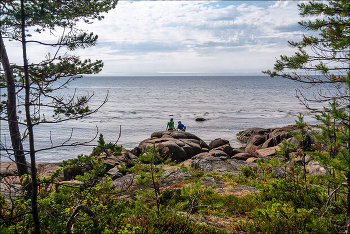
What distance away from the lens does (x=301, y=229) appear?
4941mm

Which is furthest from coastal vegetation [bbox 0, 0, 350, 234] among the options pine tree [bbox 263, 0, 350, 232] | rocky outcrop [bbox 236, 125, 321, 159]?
rocky outcrop [bbox 236, 125, 321, 159]

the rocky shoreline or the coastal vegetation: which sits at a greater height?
the coastal vegetation

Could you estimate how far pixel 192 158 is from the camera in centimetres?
1727

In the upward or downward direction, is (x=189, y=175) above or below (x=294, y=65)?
below

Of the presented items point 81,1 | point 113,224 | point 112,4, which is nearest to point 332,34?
point 113,224

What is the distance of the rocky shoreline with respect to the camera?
926 cm

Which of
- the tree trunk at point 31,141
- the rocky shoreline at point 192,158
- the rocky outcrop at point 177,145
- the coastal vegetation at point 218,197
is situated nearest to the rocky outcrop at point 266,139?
the rocky shoreline at point 192,158

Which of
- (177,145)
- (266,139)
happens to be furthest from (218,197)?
(266,139)

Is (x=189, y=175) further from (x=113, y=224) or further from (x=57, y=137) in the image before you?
(x=57, y=137)

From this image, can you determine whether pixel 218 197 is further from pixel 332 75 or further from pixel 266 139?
pixel 266 139

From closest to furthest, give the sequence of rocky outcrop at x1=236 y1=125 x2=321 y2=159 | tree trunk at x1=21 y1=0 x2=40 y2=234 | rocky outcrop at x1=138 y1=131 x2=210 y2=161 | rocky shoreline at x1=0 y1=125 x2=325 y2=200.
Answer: tree trunk at x1=21 y1=0 x2=40 y2=234 < rocky shoreline at x1=0 y1=125 x2=325 y2=200 < rocky outcrop at x1=236 y1=125 x2=321 y2=159 < rocky outcrop at x1=138 y1=131 x2=210 y2=161

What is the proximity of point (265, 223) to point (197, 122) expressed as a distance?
3039 centimetres

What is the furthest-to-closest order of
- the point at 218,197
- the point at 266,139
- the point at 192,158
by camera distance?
the point at 266,139
the point at 192,158
the point at 218,197

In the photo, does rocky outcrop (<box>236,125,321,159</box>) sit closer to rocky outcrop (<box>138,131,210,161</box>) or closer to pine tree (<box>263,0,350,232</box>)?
rocky outcrop (<box>138,131,210,161</box>)
